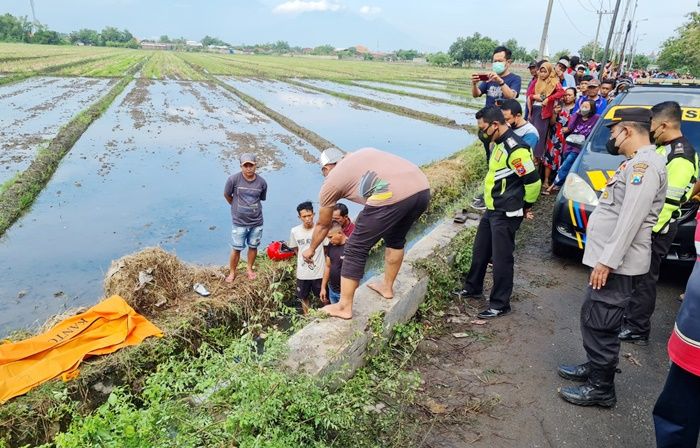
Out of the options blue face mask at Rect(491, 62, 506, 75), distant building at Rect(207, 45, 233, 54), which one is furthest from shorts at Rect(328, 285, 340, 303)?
distant building at Rect(207, 45, 233, 54)

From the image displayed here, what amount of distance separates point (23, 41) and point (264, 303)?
9731 cm

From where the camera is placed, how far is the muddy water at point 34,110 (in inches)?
412

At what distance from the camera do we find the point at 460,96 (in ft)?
90.5

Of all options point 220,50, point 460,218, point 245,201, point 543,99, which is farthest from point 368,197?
point 220,50

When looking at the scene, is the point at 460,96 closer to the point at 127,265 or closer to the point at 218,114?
the point at 218,114

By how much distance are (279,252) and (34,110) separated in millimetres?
15575

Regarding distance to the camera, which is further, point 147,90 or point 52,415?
point 147,90

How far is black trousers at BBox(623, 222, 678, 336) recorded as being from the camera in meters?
3.50

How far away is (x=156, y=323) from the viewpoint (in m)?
4.28

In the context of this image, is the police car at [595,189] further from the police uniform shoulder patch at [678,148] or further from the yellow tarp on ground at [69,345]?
the yellow tarp on ground at [69,345]

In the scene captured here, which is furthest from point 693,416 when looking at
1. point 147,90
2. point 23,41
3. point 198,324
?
point 23,41

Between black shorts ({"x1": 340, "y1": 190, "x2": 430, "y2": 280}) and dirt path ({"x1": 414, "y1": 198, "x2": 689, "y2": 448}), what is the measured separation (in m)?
0.91

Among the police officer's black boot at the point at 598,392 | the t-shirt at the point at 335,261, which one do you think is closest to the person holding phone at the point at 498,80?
the t-shirt at the point at 335,261

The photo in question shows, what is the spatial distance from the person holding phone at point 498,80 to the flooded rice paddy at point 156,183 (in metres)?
2.98
